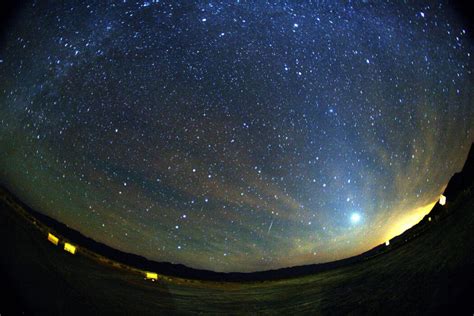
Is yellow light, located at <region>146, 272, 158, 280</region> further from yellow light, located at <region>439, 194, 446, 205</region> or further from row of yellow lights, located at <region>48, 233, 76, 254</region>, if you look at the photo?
yellow light, located at <region>439, 194, 446, 205</region>

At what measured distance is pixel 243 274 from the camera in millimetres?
2229

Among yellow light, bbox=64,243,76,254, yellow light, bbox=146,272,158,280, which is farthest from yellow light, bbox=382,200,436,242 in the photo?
yellow light, bbox=64,243,76,254

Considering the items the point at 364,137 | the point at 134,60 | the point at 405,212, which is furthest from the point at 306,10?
the point at 405,212

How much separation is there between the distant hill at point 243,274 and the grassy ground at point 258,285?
3 centimetres

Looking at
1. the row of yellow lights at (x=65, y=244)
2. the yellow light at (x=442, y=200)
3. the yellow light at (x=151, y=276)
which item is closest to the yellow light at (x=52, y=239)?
the row of yellow lights at (x=65, y=244)

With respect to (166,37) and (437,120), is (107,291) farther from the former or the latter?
(437,120)

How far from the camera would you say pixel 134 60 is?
233 cm

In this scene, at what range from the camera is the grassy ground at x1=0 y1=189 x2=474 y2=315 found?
2.03 m

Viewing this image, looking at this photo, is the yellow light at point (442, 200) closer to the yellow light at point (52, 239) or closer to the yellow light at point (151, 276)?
the yellow light at point (151, 276)

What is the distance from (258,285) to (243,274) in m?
0.09

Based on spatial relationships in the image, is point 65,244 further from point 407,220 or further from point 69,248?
point 407,220

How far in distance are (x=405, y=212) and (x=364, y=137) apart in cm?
40

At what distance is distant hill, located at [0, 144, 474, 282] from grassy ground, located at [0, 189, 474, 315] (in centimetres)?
3

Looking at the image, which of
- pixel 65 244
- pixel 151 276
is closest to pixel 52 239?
pixel 65 244
